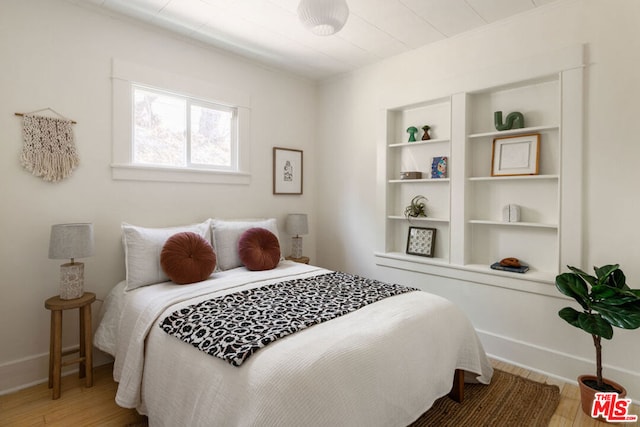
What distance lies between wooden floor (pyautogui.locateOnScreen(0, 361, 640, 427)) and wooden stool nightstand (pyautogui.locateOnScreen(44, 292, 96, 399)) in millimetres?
70

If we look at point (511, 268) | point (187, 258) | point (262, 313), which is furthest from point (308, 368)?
point (511, 268)

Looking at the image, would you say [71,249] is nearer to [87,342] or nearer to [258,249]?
[87,342]

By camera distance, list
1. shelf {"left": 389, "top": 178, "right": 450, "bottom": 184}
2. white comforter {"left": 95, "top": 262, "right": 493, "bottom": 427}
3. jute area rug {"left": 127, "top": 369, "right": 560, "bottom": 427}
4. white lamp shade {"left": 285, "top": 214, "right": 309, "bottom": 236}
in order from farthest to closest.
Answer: white lamp shade {"left": 285, "top": 214, "right": 309, "bottom": 236}
shelf {"left": 389, "top": 178, "right": 450, "bottom": 184}
jute area rug {"left": 127, "top": 369, "right": 560, "bottom": 427}
white comforter {"left": 95, "top": 262, "right": 493, "bottom": 427}

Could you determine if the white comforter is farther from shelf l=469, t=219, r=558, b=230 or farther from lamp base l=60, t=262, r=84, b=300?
shelf l=469, t=219, r=558, b=230

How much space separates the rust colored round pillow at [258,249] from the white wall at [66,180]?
53 cm

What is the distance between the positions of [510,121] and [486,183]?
52 cm

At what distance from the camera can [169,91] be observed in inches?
114

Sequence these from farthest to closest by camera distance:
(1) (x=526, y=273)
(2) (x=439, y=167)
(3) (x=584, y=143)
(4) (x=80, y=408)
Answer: (2) (x=439, y=167), (1) (x=526, y=273), (3) (x=584, y=143), (4) (x=80, y=408)

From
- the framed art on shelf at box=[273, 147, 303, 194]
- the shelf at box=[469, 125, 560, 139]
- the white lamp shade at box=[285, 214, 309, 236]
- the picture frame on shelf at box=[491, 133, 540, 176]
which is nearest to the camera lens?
the shelf at box=[469, 125, 560, 139]

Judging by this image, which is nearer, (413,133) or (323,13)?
(323,13)

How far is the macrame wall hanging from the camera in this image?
7.36 feet

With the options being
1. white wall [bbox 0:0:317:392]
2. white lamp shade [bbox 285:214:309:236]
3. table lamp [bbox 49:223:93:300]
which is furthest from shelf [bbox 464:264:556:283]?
table lamp [bbox 49:223:93:300]

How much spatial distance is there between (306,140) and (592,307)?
3.04 m

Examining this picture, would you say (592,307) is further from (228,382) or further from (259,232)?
(259,232)
